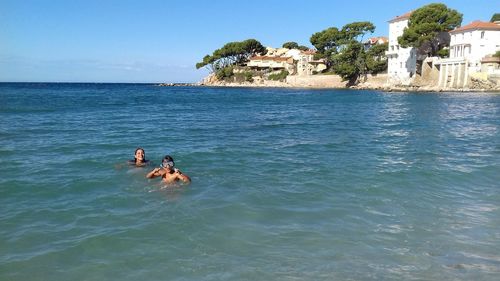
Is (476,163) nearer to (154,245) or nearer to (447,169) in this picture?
(447,169)

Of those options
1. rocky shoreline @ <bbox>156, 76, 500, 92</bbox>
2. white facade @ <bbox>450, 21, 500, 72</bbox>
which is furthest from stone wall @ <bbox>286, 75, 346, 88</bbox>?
white facade @ <bbox>450, 21, 500, 72</bbox>

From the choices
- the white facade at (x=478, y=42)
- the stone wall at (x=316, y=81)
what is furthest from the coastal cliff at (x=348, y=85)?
the white facade at (x=478, y=42)

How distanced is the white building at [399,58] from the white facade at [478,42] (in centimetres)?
1076

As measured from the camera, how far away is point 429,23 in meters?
72.6

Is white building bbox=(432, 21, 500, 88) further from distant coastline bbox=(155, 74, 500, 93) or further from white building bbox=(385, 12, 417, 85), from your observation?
white building bbox=(385, 12, 417, 85)

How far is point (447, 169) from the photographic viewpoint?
1105 cm

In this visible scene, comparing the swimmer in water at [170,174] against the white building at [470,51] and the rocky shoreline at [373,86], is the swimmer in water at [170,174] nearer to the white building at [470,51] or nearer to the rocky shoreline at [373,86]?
the rocky shoreline at [373,86]

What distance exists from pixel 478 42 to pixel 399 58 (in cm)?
1562

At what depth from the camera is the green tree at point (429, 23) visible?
72.4 m

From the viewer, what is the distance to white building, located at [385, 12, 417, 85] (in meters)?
79.1

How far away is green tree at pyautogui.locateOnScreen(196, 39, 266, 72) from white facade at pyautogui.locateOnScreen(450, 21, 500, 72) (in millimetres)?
65441

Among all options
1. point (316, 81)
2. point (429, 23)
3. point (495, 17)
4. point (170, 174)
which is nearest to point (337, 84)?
point (316, 81)

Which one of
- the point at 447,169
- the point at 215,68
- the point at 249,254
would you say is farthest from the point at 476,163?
the point at 215,68

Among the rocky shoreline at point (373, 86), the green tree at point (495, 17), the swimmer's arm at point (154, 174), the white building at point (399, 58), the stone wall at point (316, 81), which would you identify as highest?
the green tree at point (495, 17)
